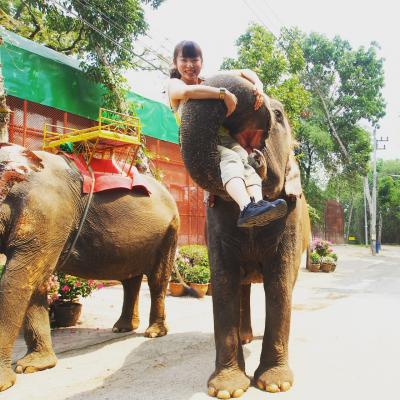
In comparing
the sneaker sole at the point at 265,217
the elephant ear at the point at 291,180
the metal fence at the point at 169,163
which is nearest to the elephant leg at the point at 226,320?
the elephant ear at the point at 291,180

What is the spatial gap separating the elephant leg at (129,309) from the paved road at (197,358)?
13 centimetres

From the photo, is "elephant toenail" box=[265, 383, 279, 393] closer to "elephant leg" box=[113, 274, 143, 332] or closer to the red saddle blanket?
the red saddle blanket

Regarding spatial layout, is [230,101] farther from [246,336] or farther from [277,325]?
[246,336]

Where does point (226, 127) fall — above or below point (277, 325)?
above

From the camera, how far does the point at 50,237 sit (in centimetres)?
380

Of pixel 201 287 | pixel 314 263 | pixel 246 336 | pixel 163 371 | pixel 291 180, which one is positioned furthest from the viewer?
pixel 314 263

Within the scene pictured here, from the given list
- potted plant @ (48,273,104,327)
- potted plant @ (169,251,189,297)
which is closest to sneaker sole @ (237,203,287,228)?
potted plant @ (48,273,104,327)

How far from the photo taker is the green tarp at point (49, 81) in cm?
917

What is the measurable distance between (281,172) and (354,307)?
4647 millimetres

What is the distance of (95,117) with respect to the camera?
36.2 ft

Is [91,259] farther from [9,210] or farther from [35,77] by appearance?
[35,77]

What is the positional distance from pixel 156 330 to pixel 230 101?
10.7ft

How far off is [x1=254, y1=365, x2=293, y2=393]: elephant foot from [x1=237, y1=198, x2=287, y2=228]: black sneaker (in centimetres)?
131

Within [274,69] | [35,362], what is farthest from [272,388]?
[274,69]
